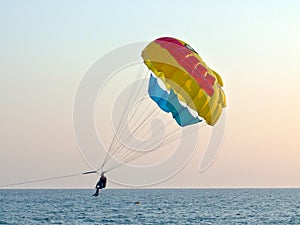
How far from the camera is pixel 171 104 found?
111 feet

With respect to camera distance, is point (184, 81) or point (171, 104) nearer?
point (184, 81)

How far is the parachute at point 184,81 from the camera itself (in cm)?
3234

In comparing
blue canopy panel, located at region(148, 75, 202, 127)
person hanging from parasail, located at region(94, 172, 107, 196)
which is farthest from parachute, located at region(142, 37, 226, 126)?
person hanging from parasail, located at region(94, 172, 107, 196)

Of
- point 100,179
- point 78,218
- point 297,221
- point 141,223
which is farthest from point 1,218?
point 100,179

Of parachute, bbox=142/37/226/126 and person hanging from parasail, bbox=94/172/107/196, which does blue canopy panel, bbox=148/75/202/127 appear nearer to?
parachute, bbox=142/37/226/126

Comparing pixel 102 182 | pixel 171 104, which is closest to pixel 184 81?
pixel 171 104

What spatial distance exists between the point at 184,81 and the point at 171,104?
5.39 feet

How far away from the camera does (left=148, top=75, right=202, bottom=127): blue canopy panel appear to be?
3334 cm

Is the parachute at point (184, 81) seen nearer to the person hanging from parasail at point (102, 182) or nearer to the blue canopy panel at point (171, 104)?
the blue canopy panel at point (171, 104)

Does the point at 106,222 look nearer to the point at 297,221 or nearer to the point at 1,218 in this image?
the point at 1,218

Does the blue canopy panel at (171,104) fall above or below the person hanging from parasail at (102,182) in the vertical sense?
above

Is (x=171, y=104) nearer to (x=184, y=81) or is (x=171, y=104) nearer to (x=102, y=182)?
(x=184, y=81)

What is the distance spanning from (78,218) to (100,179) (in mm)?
41277

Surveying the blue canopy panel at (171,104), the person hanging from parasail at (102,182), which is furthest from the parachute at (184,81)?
the person hanging from parasail at (102,182)
